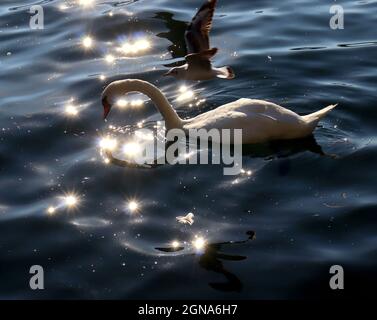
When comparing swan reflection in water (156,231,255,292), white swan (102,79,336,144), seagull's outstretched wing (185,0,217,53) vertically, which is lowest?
swan reflection in water (156,231,255,292)

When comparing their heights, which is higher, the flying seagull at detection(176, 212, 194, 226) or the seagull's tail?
the seagull's tail

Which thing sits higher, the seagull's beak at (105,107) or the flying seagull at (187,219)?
the seagull's beak at (105,107)

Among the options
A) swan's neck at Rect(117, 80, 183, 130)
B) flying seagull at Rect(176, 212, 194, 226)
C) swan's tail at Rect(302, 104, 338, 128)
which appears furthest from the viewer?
swan's neck at Rect(117, 80, 183, 130)

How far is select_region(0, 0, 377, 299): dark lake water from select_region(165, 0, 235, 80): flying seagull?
361 mm

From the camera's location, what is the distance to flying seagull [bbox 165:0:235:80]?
1258 centimetres

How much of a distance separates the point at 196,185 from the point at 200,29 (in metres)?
4.18

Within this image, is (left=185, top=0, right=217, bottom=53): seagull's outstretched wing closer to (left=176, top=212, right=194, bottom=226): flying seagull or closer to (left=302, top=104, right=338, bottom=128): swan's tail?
(left=302, top=104, right=338, bottom=128): swan's tail

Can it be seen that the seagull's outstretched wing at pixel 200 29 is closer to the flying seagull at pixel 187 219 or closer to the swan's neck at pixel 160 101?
the swan's neck at pixel 160 101

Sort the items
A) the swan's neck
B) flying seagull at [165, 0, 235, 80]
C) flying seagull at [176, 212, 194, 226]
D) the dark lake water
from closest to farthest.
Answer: the dark lake water
flying seagull at [176, 212, 194, 226]
the swan's neck
flying seagull at [165, 0, 235, 80]

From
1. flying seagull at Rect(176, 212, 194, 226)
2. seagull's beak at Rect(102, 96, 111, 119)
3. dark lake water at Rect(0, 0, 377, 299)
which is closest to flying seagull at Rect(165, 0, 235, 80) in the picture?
dark lake water at Rect(0, 0, 377, 299)

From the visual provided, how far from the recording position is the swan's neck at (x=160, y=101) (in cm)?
1148

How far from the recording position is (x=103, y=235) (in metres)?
8.96

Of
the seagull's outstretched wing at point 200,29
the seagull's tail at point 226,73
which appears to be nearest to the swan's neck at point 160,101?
the seagull's tail at point 226,73

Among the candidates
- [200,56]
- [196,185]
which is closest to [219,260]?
[196,185]
